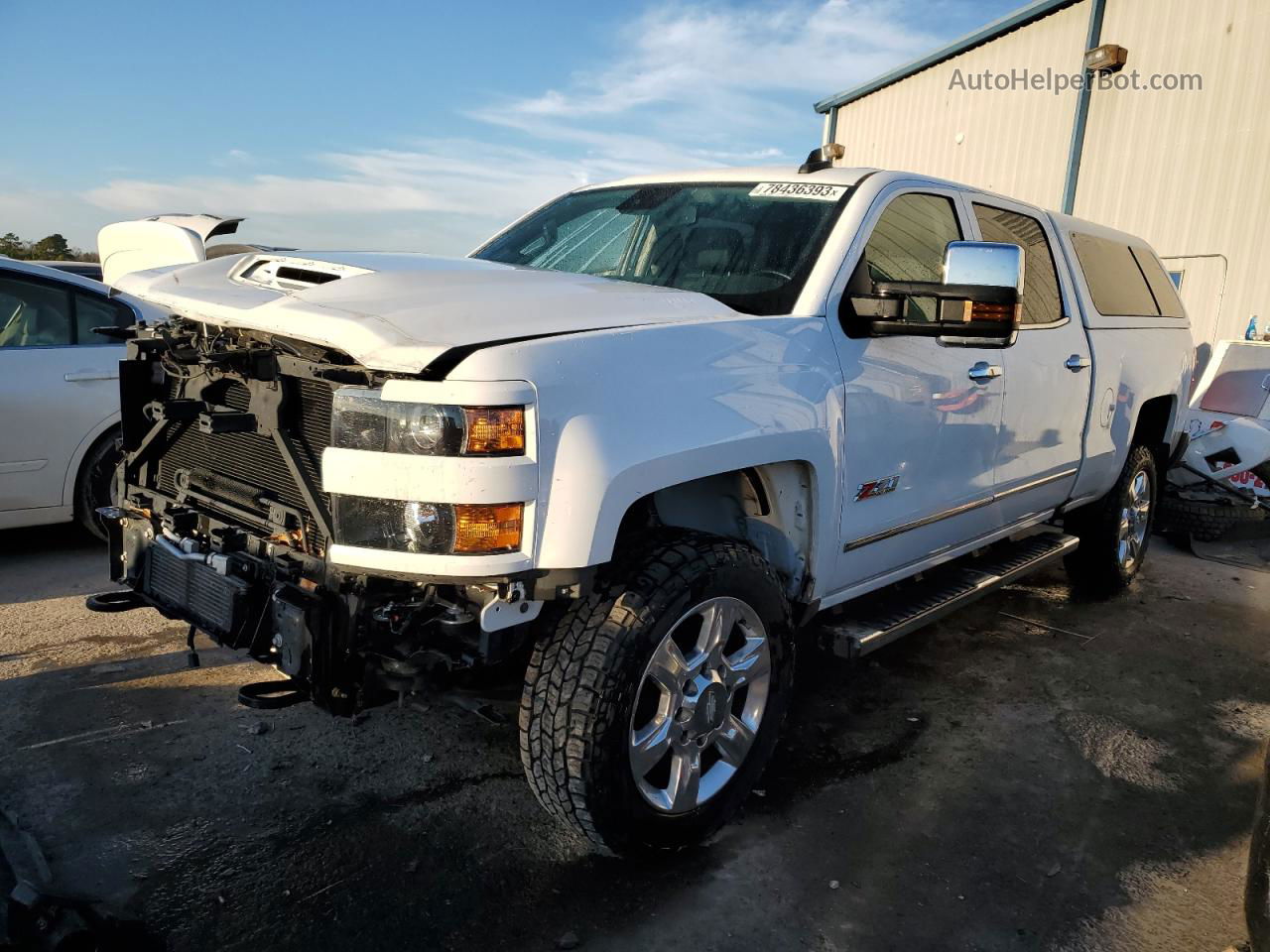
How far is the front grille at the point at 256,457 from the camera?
7.64ft

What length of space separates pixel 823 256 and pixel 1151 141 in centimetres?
962

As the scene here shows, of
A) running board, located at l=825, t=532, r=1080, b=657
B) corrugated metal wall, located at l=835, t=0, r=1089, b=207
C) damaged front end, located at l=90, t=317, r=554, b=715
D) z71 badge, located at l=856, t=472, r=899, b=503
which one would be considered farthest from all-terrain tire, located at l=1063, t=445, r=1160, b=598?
corrugated metal wall, located at l=835, t=0, r=1089, b=207

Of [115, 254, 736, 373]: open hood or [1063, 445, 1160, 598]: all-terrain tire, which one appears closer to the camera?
[115, 254, 736, 373]: open hood

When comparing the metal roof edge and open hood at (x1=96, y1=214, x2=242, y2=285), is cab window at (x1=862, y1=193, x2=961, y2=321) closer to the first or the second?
open hood at (x1=96, y1=214, x2=242, y2=285)

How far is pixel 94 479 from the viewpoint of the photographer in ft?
16.1

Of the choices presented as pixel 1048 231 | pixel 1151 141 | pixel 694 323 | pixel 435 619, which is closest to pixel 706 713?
pixel 435 619

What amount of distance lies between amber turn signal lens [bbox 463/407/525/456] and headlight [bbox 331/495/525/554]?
0.40 ft

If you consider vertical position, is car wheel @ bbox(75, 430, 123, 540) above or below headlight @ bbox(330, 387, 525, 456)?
below

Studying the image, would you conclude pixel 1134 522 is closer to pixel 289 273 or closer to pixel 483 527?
pixel 483 527

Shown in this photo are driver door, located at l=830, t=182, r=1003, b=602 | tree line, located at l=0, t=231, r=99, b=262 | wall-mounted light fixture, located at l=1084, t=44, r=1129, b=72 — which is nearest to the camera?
driver door, located at l=830, t=182, r=1003, b=602

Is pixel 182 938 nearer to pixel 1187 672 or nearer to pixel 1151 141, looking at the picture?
pixel 1187 672

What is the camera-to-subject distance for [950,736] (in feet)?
11.2

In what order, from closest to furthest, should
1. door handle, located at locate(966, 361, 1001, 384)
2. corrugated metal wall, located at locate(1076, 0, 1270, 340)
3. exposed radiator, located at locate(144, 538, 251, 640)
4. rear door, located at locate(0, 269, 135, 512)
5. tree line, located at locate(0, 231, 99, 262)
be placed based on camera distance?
exposed radiator, located at locate(144, 538, 251, 640) → door handle, located at locate(966, 361, 1001, 384) → rear door, located at locate(0, 269, 135, 512) → corrugated metal wall, located at locate(1076, 0, 1270, 340) → tree line, located at locate(0, 231, 99, 262)

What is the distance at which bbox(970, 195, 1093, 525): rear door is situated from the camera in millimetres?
3781
